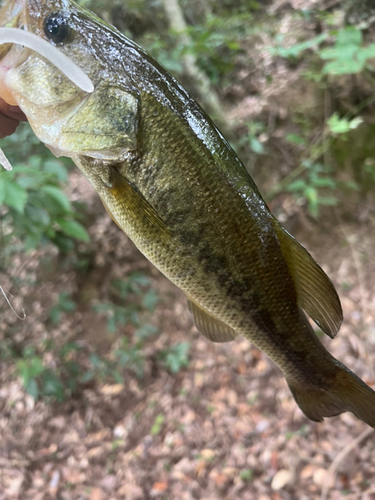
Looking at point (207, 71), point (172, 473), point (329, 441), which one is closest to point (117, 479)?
point (172, 473)

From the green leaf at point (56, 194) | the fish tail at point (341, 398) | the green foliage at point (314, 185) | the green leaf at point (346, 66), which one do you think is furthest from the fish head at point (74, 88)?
the green foliage at point (314, 185)

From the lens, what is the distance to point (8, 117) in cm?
112

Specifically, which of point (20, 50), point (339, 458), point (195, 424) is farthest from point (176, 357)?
point (20, 50)

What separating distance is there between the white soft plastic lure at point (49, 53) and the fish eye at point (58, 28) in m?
0.10

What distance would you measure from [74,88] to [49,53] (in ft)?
0.38

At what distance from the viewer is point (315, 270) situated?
1129 millimetres

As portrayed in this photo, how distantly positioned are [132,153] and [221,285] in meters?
0.53

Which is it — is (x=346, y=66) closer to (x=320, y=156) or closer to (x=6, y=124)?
(x=320, y=156)

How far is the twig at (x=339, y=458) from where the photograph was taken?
2.29 m

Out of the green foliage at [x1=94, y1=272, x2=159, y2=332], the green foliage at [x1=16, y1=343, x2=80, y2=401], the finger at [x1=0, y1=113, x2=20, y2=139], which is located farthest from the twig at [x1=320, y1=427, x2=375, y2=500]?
the finger at [x1=0, y1=113, x2=20, y2=139]

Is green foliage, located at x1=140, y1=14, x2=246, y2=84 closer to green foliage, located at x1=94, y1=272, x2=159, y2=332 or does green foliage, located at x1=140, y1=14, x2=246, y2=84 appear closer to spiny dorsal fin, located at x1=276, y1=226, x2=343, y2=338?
green foliage, located at x1=94, y1=272, x2=159, y2=332

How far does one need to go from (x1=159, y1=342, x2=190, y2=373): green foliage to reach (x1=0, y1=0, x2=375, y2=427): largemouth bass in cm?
221

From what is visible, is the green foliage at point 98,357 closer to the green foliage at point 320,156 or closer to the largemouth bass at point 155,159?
the green foliage at point 320,156

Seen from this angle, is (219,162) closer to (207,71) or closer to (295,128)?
(207,71)
